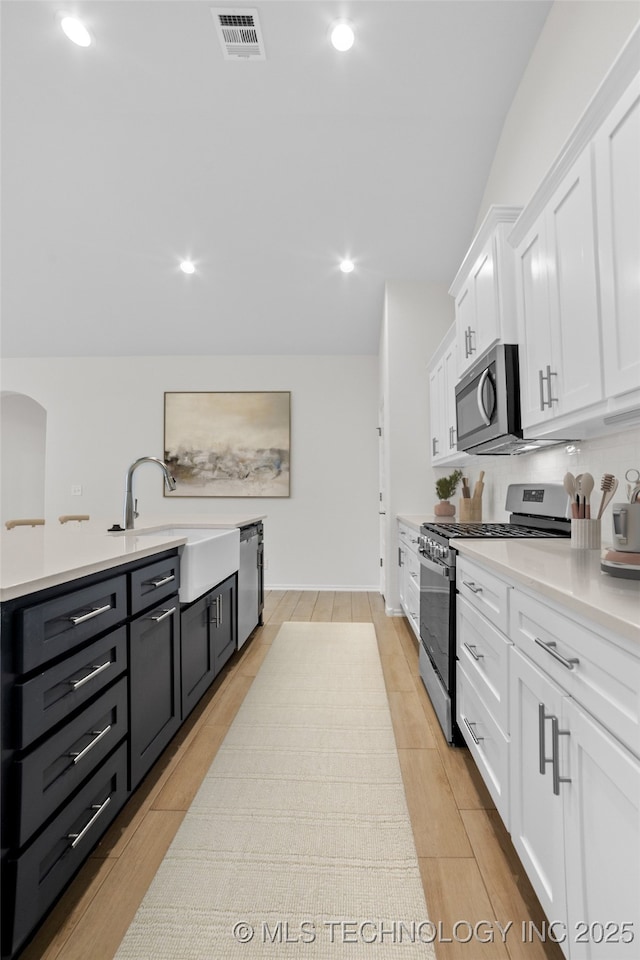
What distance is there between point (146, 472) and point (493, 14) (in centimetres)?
487

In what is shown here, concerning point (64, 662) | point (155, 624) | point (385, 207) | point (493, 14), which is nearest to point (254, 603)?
point (155, 624)

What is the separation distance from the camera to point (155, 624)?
185 centimetres

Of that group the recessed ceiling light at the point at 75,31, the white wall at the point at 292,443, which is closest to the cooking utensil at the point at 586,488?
the recessed ceiling light at the point at 75,31

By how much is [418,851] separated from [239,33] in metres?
3.93

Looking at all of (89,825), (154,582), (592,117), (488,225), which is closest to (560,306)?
(592,117)

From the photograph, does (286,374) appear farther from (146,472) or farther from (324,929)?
(324,929)

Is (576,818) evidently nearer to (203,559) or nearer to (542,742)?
(542,742)

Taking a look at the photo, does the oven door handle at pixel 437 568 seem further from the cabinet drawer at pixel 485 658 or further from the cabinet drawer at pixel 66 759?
the cabinet drawer at pixel 66 759

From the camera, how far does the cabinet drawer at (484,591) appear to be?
56.7 inches

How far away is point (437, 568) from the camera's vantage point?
230cm

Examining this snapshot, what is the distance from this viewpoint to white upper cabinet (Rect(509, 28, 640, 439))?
129cm

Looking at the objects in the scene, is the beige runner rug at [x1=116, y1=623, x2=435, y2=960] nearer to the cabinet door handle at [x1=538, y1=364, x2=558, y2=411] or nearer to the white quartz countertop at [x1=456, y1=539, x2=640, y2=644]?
the white quartz countertop at [x1=456, y1=539, x2=640, y2=644]

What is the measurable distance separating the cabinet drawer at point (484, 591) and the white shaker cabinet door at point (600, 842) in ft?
1.47

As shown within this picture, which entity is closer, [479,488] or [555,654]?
[555,654]
